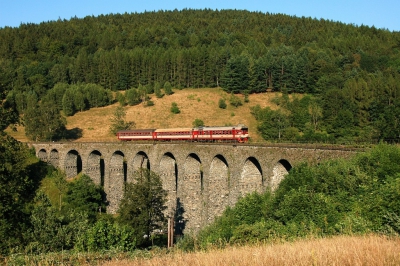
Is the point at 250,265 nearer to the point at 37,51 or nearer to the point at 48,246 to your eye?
the point at 48,246

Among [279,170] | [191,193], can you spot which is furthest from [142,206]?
[279,170]

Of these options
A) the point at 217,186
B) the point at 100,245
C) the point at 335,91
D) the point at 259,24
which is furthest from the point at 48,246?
the point at 259,24

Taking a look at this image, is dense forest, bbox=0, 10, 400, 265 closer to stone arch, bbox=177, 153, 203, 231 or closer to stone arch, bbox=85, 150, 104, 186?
stone arch, bbox=177, 153, 203, 231

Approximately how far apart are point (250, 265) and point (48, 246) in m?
18.8

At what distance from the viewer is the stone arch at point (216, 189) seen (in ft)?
125

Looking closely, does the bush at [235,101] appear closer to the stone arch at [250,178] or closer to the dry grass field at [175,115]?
the dry grass field at [175,115]

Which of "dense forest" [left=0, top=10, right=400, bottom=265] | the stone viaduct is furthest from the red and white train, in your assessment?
"dense forest" [left=0, top=10, right=400, bottom=265]

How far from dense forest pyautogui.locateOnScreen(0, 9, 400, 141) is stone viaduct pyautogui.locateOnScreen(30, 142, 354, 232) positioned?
19.6 metres

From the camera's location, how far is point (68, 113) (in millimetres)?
95562

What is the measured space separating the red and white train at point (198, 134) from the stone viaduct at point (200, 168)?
418 cm

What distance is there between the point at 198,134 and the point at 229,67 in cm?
5489

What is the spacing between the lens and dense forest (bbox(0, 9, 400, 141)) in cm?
7019

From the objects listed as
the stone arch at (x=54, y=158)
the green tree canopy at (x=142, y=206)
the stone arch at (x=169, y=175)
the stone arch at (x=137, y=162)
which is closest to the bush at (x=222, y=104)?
the stone arch at (x=54, y=158)

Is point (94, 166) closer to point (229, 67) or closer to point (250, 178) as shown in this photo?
point (250, 178)
